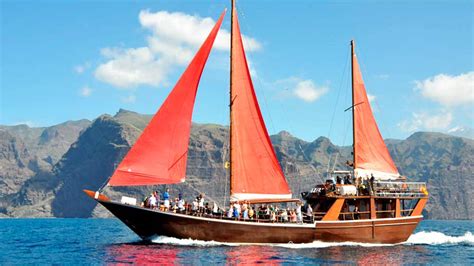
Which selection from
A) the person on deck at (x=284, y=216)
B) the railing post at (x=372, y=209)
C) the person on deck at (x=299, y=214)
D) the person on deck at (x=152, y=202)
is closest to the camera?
the person on deck at (x=152, y=202)

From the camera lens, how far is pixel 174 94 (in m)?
36.2

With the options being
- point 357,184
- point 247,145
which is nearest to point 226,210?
point 247,145

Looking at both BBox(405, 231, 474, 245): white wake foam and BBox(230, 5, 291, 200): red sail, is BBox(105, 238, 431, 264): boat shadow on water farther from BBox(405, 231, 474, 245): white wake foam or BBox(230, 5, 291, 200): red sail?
BBox(405, 231, 474, 245): white wake foam

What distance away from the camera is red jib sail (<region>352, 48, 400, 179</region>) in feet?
141

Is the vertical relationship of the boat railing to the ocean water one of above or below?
above

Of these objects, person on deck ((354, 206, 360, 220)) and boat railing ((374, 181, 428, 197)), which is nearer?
person on deck ((354, 206, 360, 220))

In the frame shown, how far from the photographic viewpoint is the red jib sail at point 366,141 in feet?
141

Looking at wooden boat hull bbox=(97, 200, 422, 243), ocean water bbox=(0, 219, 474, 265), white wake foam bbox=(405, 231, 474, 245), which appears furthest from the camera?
white wake foam bbox=(405, 231, 474, 245)

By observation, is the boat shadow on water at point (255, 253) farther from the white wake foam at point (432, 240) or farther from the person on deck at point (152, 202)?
the white wake foam at point (432, 240)

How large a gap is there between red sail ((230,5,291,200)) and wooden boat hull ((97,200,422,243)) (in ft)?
9.46

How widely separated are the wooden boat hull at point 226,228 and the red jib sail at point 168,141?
7.83ft

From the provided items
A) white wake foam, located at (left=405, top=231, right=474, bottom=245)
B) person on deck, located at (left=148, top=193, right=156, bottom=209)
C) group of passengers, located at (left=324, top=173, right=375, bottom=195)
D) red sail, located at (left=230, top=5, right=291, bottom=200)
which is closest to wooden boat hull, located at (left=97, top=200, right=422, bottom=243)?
person on deck, located at (left=148, top=193, right=156, bottom=209)

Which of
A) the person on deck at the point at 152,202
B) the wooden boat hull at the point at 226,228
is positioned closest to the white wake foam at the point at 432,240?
the wooden boat hull at the point at 226,228

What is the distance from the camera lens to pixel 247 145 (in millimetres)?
38188
